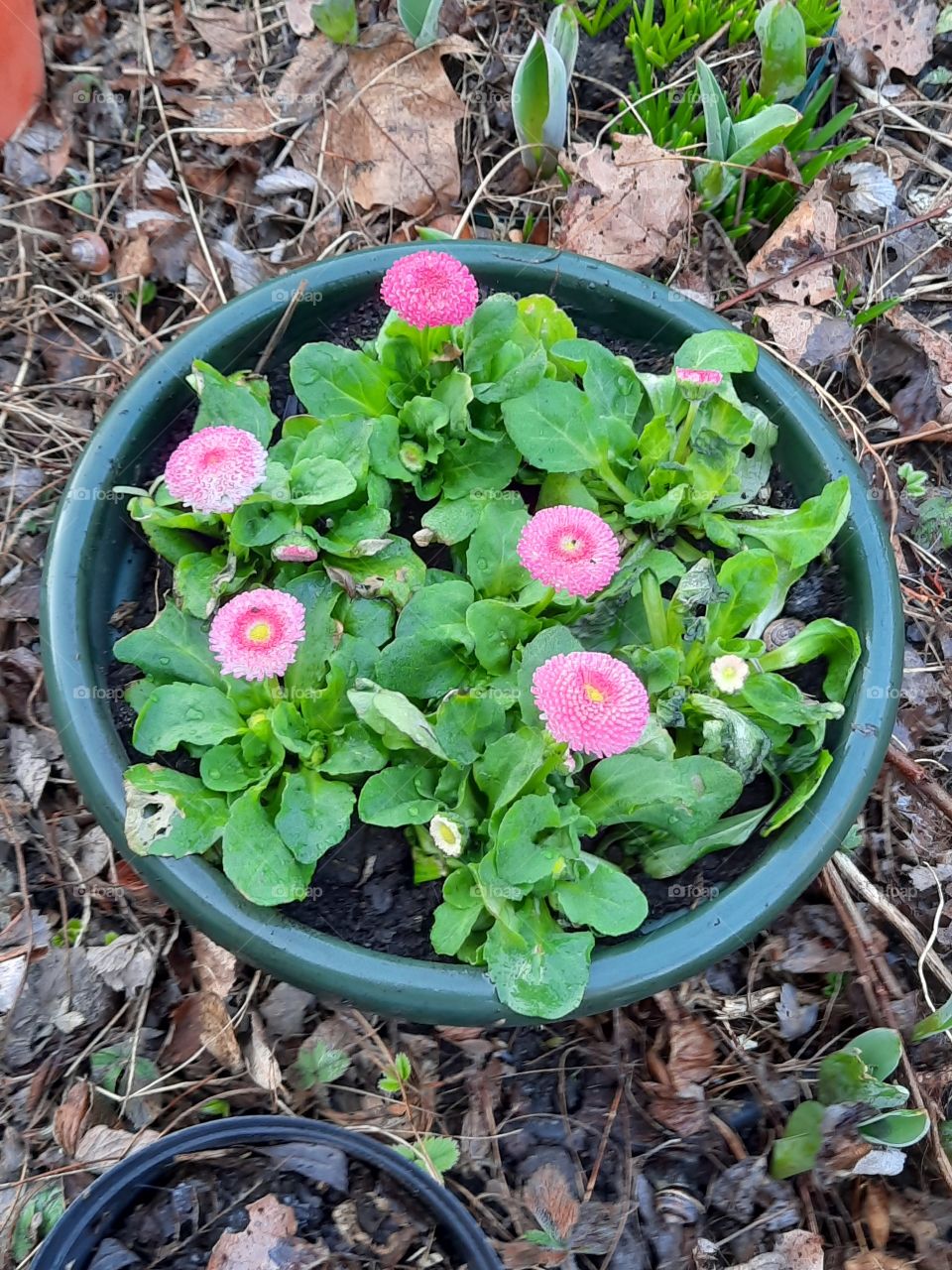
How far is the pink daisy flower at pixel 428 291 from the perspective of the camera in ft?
4.07

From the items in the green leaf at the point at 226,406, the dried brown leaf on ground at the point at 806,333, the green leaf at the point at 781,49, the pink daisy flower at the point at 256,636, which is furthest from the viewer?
the dried brown leaf on ground at the point at 806,333

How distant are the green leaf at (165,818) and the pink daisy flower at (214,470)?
1.10ft

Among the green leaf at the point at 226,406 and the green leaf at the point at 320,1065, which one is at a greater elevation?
the green leaf at the point at 226,406

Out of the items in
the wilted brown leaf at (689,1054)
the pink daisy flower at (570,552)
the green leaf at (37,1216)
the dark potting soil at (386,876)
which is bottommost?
the green leaf at (37,1216)

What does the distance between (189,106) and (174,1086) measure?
1.87 m

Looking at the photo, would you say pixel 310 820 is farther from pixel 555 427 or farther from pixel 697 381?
pixel 697 381

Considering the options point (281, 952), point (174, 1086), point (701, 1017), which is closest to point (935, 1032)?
point (701, 1017)

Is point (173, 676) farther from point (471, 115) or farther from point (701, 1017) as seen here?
point (471, 115)

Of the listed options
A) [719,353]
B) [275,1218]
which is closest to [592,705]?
[719,353]

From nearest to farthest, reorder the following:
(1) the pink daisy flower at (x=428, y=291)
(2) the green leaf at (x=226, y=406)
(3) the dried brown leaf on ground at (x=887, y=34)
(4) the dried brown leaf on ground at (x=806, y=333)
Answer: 1. (1) the pink daisy flower at (x=428, y=291)
2. (2) the green leaf at (x=226, y=406)
3. (4) the dried brown leaf on ground at (x=806, y=333)
4. (3) the dried brown leaf on ground at (x=887, y=34)

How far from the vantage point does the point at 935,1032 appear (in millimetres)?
1416

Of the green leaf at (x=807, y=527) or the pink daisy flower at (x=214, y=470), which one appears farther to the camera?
the green leaf at (x=807, y=527)

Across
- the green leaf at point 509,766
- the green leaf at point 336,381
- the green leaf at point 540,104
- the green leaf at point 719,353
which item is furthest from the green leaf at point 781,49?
the green leaf at point 509,766

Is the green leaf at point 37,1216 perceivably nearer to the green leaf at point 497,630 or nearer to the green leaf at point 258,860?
the green leaf at point 258,860
